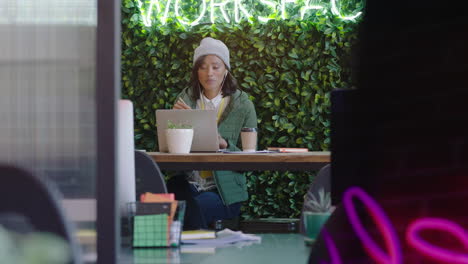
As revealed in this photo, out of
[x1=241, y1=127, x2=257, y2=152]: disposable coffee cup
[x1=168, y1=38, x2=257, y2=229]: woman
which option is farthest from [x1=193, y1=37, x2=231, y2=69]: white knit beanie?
[x1=241, y1=127, x2=257, y2=152]: disposable coffee cup

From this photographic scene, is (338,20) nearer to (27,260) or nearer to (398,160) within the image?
(398,160)

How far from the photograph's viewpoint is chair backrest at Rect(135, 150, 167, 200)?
2.36 meters

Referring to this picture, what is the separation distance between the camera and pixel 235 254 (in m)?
1.54

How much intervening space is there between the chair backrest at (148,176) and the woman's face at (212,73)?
2.26 metres

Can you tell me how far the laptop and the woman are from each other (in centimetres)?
35

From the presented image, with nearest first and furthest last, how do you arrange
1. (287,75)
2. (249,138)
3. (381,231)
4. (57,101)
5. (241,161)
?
1. (57,101)
2. (381,231)
3. (241,161)
4. (249,138)
5. (287,75)

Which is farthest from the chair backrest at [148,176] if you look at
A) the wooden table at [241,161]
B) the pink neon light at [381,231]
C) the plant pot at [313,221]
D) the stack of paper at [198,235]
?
the pink neon light at [381,231]

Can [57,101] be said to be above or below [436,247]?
above

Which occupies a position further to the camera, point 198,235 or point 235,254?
point 198,235

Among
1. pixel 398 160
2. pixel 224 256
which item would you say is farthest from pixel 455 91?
pixel 224 256

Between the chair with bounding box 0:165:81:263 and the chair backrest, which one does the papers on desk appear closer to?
the chair backrest

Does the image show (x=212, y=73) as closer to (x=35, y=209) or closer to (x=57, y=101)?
(x=57, y=101)

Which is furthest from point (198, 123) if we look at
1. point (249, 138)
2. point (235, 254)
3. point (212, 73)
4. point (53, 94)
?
point (53, 94)

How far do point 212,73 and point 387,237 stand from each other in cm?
345
